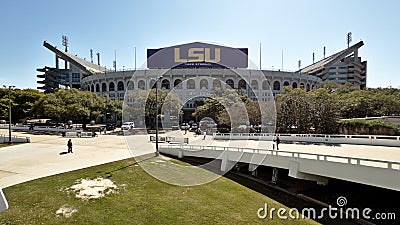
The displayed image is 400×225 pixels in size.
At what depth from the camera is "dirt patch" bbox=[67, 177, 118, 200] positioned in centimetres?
1378

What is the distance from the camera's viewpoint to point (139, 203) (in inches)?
522

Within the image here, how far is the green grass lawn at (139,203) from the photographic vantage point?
37.8 ft

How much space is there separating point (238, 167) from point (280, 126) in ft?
48.6

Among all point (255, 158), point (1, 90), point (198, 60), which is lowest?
point (255, 158)

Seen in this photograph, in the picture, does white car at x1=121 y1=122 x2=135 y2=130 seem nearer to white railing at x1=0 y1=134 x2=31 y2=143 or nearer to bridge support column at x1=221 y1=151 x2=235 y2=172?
white railing at x1=0 y1=134 x2=31 y2=143

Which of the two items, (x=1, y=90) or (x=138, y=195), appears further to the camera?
(x=1, y=90)

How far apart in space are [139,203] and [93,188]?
3.35 m

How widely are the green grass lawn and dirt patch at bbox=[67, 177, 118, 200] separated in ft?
1.25

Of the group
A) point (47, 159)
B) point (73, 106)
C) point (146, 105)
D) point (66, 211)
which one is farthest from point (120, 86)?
point (66, 211)

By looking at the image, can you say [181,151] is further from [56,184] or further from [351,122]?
[351,122]

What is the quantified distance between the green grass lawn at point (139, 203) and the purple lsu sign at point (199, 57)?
53.6 metres

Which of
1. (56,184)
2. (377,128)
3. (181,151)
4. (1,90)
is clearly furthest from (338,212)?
(1,90)

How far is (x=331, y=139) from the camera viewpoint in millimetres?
24797

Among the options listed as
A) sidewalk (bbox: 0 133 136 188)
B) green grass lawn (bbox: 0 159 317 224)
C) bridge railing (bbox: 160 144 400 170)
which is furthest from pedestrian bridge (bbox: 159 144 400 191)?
sidewalk (bbox: 0 133 136 188)
